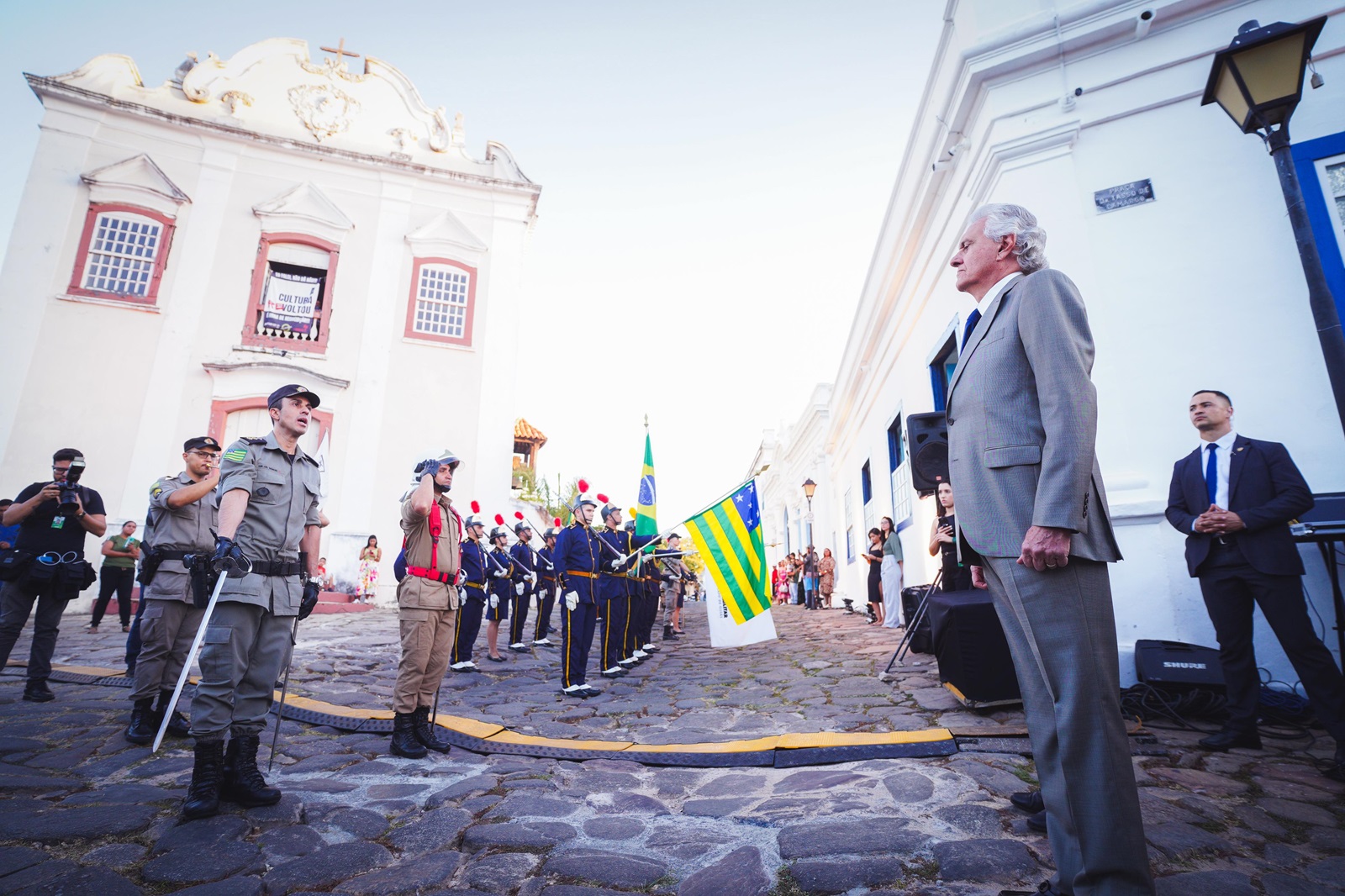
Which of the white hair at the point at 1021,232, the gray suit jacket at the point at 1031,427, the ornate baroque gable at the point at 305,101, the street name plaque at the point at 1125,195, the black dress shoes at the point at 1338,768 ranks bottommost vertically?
the black dress shoes at the point at 1338,768

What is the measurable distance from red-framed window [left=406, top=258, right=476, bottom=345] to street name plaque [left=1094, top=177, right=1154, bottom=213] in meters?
14.3

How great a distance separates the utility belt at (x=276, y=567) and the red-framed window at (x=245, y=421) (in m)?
12.3

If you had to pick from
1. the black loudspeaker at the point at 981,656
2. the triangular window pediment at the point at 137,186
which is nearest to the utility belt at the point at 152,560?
the black loudspeaker at the point at 981,656

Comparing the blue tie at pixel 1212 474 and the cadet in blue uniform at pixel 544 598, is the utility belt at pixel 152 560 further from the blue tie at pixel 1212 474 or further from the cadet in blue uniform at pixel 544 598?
the blue tie at pixel 1212 474

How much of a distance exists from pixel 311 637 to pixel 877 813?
9.12 meters

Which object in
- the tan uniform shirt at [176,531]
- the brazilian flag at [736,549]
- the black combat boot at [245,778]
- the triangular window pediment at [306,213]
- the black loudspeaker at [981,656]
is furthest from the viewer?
the triangular window pediment at [306,213]

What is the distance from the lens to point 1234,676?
3688 millimetres

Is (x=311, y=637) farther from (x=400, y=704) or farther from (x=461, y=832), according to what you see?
(x=461, y=832)

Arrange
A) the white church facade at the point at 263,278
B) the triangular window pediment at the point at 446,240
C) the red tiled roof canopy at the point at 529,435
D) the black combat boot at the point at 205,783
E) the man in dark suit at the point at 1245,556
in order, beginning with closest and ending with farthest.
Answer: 1. the black combat boot at the point at 205,783
2. the man in dark suit at the point at 1245,556
3. the white church facade at the point at 263,278
4. the triangular window pediment at the point at 446,240
5. the red tiled roof canopy at the point at 529,435

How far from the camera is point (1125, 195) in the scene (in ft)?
18.6

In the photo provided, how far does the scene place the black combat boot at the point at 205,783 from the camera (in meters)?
2.80

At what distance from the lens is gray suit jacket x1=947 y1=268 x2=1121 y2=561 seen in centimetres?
190

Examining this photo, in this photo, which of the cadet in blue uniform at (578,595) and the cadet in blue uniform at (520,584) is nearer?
the cadet in blue uniform at (578,595)

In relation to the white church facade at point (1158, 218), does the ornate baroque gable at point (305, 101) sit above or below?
above
